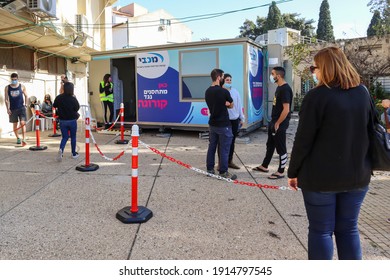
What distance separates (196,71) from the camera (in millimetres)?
9547

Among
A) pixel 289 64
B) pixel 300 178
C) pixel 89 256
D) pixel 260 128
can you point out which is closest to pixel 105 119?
pixel 260 128

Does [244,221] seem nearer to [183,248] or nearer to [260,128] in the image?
[183,248]

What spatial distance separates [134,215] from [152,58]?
7.12m

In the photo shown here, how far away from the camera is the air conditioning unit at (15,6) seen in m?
7.77

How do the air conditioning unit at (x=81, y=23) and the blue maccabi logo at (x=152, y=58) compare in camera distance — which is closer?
the blue maccabi logo at (x=152, y=58)

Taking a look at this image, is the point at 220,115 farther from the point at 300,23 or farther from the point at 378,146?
the point at 300,23

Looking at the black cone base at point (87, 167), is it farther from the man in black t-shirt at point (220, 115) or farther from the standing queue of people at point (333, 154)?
the standing queue of people at point (333, 154)

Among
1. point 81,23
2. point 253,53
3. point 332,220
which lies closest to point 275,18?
point 81,23

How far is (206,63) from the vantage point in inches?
369

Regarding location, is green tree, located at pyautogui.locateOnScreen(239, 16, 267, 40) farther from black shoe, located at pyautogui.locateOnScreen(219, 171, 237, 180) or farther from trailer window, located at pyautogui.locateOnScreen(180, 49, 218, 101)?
black shoe, located at pyautogui.locateOnScreen(219, 171, 237, 180)

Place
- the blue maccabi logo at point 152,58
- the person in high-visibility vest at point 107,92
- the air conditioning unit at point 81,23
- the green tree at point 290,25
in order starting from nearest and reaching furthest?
the blue maccabi logo at point 152,58, the person in high-visibility vest at point 107,92, the air conditioning unit at point 81,23, the green tree at point 290,25

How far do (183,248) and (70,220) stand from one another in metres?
1.49

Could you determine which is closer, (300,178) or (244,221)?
(300,178)

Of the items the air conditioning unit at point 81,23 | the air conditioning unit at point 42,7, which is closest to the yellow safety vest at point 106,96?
the air conditioning unit at point 42,7
